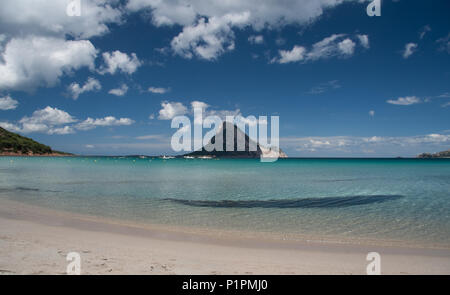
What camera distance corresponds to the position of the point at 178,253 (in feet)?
26.7

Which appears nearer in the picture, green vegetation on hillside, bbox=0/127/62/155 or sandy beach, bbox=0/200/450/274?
sandy beach, bbox=0/200/450/274

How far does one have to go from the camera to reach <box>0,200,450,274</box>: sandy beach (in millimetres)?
6672

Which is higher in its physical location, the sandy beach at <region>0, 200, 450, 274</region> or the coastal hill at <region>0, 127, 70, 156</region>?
the coastal hill at <region>0, 127, 70, 156</region>

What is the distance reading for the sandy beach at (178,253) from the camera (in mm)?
6672
